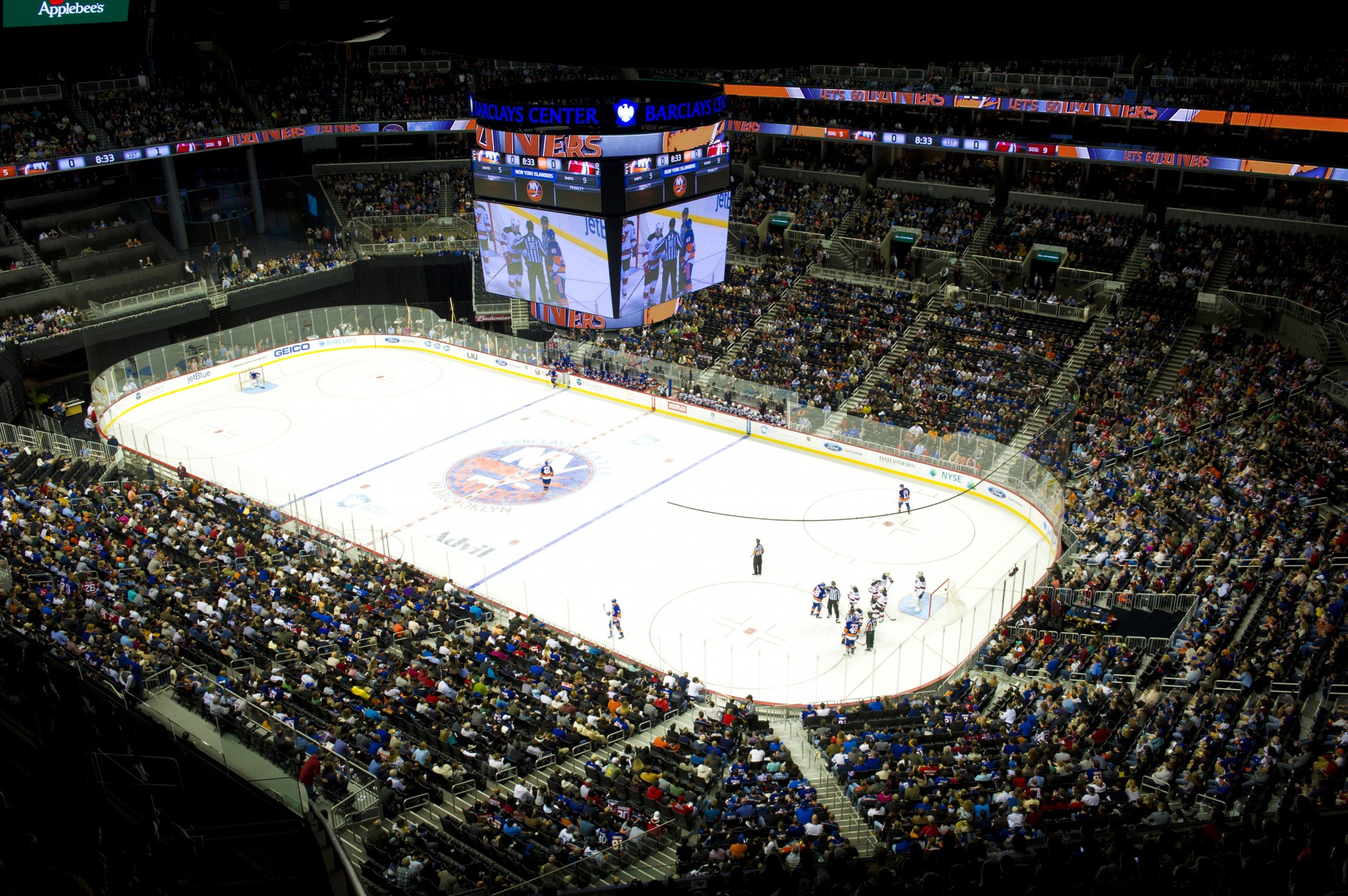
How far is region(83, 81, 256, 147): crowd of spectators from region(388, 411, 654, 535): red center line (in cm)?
2111

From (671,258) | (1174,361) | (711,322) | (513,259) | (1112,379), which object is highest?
(671,258)

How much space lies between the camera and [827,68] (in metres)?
42.0

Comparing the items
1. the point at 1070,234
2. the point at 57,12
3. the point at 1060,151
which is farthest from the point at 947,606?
the point at 57,12

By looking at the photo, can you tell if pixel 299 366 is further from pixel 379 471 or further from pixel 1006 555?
pixel 1006 555

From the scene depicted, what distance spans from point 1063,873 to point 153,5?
46773mm

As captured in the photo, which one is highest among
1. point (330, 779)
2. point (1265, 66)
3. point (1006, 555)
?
point (1265, 66)

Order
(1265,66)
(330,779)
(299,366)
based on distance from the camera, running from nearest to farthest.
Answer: (330,779)
(1265,66)
(299,366)

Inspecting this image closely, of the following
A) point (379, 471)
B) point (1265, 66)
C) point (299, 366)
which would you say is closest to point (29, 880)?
point (379, 471)

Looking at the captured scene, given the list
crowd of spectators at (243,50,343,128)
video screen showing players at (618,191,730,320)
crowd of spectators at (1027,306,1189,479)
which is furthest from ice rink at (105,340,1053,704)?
crowd of spectators at (243,50,343,128)

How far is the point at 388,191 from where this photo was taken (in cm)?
4703

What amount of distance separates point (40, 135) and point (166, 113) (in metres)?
4.63

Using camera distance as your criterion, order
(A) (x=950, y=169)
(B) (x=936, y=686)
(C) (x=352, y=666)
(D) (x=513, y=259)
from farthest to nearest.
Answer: (A) (x=950, y=169) → (D) (x=513, y=259) → (B) (x=936, y=686) → (C) (x=352, y=666)

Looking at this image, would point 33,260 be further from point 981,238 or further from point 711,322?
point 981,238

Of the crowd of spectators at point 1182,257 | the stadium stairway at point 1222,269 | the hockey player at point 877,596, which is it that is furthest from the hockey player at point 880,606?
the stadium stairway at point 1222,269
